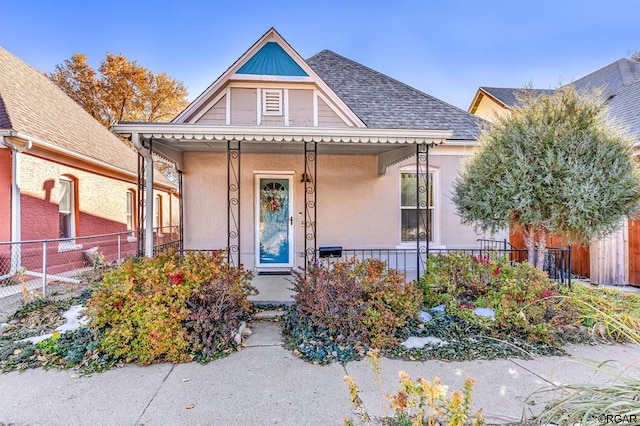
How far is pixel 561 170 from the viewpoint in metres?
5.23

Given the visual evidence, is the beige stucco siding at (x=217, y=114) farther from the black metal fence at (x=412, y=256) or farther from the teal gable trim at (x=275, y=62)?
the black metal fence at (x=412, y=256)

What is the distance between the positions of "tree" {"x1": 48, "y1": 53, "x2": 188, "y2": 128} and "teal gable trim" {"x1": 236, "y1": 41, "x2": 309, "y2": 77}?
50.7ft

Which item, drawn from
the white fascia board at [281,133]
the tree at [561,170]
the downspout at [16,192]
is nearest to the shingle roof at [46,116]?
the downspout at [16,192]

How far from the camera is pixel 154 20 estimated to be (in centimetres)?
1069

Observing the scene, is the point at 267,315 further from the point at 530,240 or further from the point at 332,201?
the point at 530,240

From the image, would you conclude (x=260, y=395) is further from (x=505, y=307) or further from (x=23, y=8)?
(x=23, y=8)

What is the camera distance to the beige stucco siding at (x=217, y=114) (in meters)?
8.03

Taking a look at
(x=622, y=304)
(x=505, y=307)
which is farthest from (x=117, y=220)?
(x=622, y=304)

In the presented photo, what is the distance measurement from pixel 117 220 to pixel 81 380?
9.48 metres

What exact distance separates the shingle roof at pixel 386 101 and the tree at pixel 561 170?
2737 millimetres

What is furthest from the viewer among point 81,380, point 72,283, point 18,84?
point 18,84

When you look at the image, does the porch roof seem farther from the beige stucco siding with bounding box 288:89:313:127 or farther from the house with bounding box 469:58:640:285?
the beige stucco siding with bounding box 288:89:313:127

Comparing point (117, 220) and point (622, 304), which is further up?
point (117, 220)

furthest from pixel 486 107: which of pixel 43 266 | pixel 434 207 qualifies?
pixel 43 266
